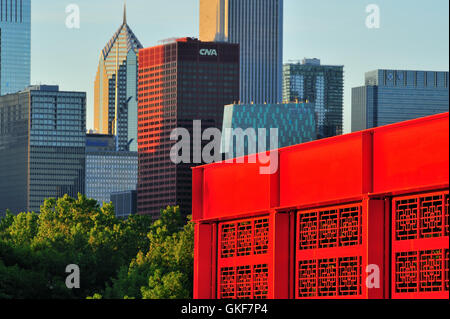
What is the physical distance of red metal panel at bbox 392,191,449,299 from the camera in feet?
95.8

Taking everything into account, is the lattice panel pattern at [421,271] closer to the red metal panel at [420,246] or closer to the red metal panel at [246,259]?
the red metal panel at [420,246]

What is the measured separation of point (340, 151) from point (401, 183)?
2.65 m

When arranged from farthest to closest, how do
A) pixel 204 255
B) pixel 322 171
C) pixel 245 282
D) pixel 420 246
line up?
pixel 204 255 < pixel 245 282 < pixel 322 171 < pixel 420 246

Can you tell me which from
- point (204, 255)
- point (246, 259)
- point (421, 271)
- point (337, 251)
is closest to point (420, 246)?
point (421, 271)

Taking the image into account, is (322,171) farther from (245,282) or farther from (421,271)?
(245,282)

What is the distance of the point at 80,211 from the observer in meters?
158

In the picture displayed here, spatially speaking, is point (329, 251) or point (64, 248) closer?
point (329, 251)

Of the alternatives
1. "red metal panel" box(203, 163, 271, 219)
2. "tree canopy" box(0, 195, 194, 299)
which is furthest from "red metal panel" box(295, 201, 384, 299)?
"tree canopy" box(0, 195, 194, 299)

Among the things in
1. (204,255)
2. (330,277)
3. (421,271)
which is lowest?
(330,277)

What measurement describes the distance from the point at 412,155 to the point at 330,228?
13.6 feet

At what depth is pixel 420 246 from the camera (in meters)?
29.8

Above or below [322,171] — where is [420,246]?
below

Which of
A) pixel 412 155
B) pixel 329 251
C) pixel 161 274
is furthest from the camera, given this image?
pixel 161 274
